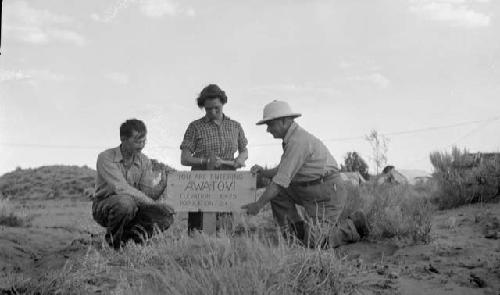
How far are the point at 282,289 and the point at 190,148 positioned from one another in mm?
3597

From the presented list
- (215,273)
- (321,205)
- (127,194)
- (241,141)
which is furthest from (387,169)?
(215,273)

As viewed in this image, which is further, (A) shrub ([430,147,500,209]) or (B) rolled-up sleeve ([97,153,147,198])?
(A) shrub ([430,147,500,209])

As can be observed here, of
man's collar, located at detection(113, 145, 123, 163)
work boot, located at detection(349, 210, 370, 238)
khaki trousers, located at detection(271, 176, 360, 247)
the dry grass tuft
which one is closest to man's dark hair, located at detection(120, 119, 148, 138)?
man's collar, located at detection(113, 145, 123, 163)

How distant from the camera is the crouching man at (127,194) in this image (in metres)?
6.24

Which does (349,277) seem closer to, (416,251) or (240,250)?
(240,250)

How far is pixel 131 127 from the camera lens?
6160 millimetres

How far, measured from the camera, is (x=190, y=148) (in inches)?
281

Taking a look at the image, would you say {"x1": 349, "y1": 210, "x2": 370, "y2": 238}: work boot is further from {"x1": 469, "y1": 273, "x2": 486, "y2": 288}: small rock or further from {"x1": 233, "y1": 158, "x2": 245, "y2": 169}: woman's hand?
{"x1": 469, "y1": 273, "x2": 486, "y2": 288}: small rock

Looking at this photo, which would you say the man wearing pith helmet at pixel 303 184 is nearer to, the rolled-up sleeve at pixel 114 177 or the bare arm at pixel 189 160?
the bare arm at pixel 189 160

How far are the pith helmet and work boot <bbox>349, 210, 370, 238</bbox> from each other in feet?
4.60

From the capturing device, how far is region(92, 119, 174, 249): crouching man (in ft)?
20.5

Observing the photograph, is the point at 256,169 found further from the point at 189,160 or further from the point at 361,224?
the point at 361,224

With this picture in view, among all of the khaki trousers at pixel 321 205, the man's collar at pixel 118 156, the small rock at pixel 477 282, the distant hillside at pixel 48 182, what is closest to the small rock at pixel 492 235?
the khaki trousers at pixel 321 205

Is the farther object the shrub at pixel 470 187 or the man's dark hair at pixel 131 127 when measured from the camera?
the shrub at pixel 470 187
